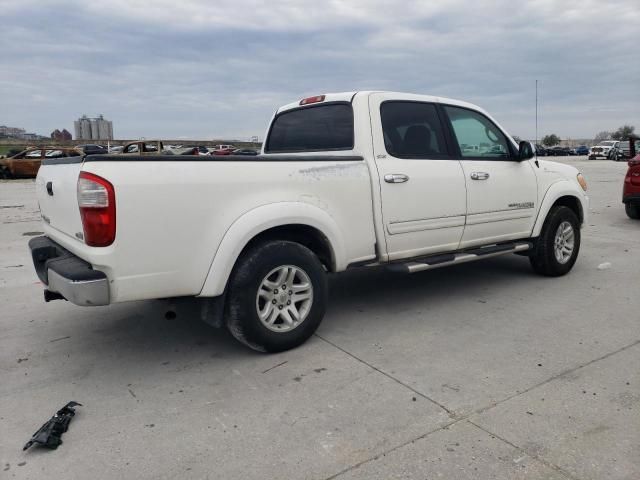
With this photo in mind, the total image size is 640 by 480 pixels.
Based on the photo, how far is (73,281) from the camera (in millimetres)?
3039

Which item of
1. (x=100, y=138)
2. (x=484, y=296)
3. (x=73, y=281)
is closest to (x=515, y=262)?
(x=484, y=296)

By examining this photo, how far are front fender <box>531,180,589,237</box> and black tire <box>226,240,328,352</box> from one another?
2803mm

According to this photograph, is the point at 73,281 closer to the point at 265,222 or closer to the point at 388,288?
the point at 265,222

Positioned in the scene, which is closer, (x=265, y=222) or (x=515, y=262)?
(x=265, y=222)

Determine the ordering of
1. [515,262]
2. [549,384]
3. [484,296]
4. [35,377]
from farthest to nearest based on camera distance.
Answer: [515,262] → [484,296] → [35,377] → [549,384]

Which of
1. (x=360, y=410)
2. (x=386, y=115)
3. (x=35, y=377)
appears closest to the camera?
(x=360, y=410)

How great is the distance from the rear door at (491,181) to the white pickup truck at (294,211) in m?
0.02

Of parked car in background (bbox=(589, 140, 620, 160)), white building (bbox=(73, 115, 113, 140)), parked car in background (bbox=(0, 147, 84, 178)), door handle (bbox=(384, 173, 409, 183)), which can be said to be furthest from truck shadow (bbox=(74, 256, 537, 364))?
white building (bbox=(73, 115, 113, 140))

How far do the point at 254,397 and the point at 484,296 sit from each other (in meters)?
2.84

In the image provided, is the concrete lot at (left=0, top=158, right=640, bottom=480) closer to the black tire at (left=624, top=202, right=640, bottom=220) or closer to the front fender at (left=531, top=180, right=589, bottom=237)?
the front fender at (left=531, top=180, right=589, bottom=237)

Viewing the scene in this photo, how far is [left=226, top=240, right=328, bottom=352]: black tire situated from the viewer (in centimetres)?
348

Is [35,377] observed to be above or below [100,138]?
below

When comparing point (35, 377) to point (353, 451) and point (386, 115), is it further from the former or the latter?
point (386, 115)

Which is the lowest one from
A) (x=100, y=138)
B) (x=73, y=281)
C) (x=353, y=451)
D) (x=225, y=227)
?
(x=353, y=451)
